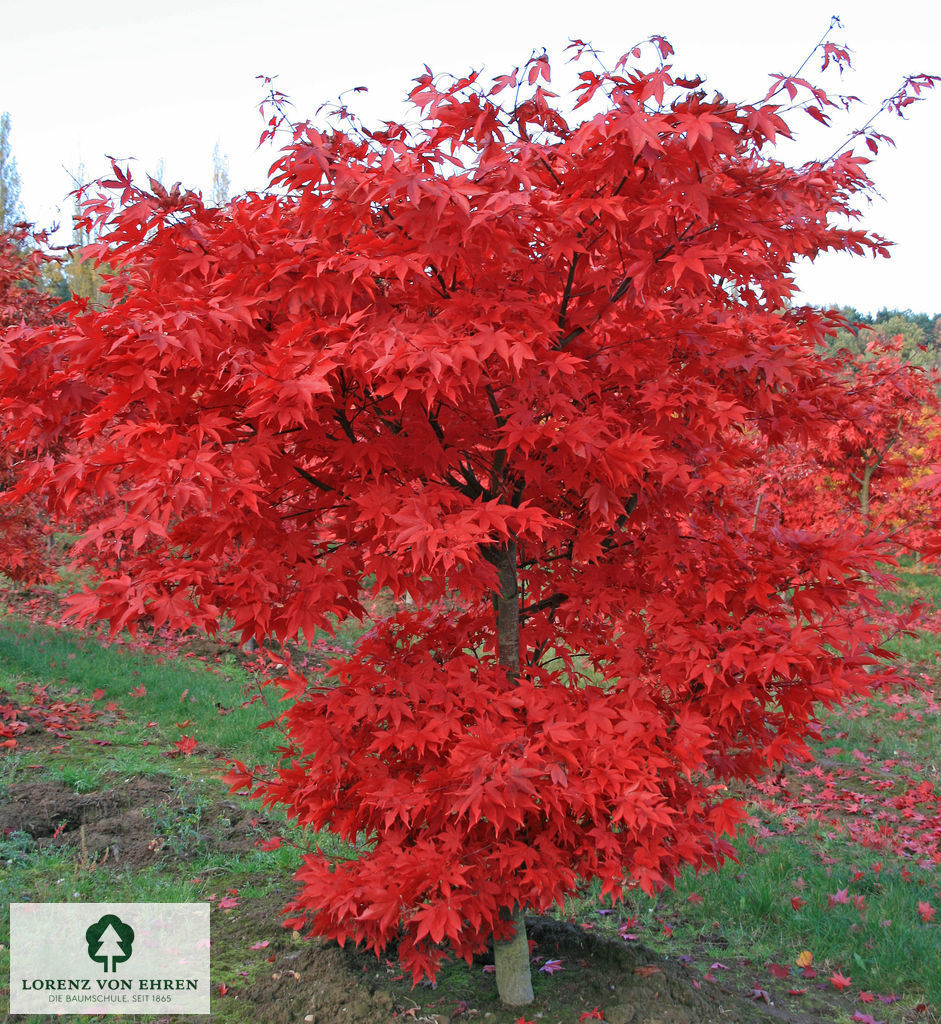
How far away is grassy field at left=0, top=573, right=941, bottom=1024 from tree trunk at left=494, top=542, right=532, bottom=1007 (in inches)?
3.8

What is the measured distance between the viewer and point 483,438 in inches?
118

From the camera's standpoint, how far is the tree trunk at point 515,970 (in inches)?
138

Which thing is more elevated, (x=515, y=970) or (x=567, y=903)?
(x=515, y=970)

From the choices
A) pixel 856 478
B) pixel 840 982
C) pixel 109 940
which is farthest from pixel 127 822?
pixel 856 478

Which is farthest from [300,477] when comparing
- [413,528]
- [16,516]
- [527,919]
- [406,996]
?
[16,516]

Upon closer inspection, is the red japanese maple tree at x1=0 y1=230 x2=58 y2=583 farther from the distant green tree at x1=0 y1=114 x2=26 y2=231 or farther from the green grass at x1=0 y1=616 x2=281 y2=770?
the distant green tree at x1=0 y1=114 x2=26 y2=231

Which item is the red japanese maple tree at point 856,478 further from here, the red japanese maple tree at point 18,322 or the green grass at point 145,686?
the red japanese maple tree at point 18,322

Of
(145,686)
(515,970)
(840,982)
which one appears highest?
(145,686)

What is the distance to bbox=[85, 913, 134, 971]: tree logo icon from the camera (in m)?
3.50

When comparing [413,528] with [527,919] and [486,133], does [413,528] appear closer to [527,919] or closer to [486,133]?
[486,133]

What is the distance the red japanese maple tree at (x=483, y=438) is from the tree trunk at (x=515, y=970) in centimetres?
11

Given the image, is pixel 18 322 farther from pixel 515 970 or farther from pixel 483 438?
pixel 515 970

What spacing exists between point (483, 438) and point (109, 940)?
9.19ft

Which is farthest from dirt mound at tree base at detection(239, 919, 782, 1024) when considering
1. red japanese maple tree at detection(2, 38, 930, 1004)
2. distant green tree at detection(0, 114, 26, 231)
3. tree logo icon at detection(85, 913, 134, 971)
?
distant green tree at detection(0, 114, 26, 231)
